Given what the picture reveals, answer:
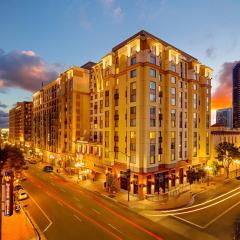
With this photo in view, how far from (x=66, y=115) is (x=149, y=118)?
35.8 m

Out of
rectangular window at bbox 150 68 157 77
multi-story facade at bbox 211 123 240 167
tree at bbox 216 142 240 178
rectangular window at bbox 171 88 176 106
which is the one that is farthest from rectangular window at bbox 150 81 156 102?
multi-story facade at bbox 211 123 240 167

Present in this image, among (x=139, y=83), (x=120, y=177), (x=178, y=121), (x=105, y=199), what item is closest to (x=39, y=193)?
(x=105, y=199)

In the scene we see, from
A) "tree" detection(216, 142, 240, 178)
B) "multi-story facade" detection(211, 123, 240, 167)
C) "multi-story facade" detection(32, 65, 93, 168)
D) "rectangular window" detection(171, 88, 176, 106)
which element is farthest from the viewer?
"multi-story facade" detection(32, 65, 93, 168)

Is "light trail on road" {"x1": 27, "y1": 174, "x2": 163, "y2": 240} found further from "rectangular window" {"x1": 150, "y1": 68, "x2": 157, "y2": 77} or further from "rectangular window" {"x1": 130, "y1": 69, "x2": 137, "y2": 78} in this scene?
"rectangular window" {"x1": 150, "y1": 68, "x2": 157, "y2": 77}

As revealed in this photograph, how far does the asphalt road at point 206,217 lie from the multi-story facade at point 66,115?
35.5 m

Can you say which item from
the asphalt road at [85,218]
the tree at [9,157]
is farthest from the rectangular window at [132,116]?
the tree at [9,157]

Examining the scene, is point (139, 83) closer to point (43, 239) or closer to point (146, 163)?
point (146, 163)

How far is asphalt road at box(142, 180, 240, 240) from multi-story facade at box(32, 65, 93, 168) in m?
35.5

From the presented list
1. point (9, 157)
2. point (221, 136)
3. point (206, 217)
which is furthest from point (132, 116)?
point (221, 136)

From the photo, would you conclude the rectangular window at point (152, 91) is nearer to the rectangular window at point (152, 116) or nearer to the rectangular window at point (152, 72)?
the rectangular window at point (152, 72)

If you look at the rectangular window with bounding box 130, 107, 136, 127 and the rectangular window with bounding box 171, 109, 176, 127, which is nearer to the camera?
the rectangular window with bounding box 130, 107, 136, 127

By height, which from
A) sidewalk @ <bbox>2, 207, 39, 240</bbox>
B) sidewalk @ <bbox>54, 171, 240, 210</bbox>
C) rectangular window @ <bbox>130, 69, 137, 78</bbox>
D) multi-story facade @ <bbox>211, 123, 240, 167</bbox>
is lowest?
sidewalk @ <bbox>54, 171, 240, 210</bbox>

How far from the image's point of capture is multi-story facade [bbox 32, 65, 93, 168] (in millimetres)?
61719

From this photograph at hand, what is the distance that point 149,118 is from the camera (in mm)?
38688
